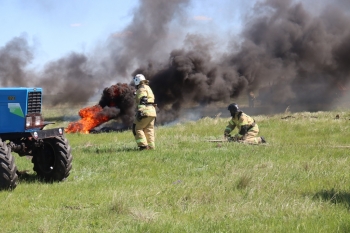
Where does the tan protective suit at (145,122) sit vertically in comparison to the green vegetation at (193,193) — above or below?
above

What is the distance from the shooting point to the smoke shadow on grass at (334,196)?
7.37 m

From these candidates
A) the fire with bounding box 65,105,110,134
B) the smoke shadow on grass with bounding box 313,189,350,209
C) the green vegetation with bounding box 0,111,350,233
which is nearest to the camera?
the green vegetation with bounding box 0,111,350,233

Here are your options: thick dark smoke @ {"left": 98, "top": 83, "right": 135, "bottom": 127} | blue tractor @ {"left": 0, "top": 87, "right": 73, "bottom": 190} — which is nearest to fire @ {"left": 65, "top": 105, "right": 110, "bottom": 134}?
thick dark smoke @ {"left": 98, "top": 83, "right": 135, "bottom": 127}

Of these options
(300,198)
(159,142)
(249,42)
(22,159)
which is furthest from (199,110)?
(300,198)

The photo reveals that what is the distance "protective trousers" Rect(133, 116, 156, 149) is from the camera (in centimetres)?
1395

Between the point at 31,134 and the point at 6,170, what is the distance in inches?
41.5

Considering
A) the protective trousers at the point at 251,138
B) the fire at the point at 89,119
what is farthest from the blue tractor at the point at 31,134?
the fire at the point at 89,119

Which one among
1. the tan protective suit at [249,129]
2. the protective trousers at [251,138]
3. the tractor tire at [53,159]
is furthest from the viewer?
the tan protective suit at [249,129]

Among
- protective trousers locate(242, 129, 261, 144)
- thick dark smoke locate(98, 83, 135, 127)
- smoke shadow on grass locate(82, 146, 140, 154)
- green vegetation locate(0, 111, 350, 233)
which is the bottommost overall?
green vegetation locate(0, 111, 350, 233)

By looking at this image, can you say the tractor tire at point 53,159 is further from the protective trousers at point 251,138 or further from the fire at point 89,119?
the fire at point 89,119

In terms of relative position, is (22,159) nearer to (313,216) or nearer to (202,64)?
(313,216)

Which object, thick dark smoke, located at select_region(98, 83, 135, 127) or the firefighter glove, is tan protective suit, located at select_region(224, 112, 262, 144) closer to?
the firefighter glove

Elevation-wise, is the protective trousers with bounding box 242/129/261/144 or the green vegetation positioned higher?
the protective trousers with bounding box 242/129/261/144

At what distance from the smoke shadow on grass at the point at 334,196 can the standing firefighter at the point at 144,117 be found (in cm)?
662
